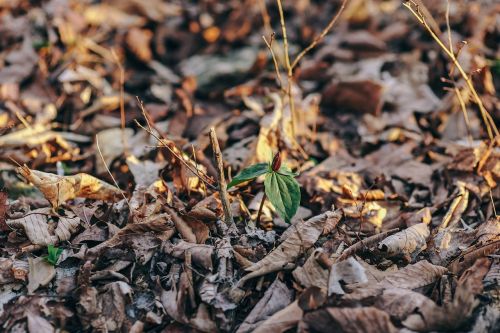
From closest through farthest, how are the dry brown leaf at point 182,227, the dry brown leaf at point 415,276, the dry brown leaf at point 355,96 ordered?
the dry brown leaf at point 415,276, the dry brown leaf at point 182,227, the dry brown leaf at point 355,96

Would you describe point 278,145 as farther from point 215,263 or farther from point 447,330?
point 447,330

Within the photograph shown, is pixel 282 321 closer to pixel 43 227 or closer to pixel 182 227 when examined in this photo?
pixel 182 227

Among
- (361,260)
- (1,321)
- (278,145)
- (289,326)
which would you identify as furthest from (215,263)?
(278,145)

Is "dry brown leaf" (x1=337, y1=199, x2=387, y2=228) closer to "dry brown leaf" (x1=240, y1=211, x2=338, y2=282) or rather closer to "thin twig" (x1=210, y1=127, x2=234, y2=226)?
"dry brown leaf" (x1=240, y1=211, x2=338, y2=282)

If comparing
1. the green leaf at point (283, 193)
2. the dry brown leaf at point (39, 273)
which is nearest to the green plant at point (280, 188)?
the green leaf at point (283, 193)

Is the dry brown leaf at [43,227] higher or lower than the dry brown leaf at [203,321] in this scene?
higher

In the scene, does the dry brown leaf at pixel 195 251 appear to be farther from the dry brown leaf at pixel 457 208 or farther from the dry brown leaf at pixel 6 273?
the dry brown leaf at pixel 457 208
